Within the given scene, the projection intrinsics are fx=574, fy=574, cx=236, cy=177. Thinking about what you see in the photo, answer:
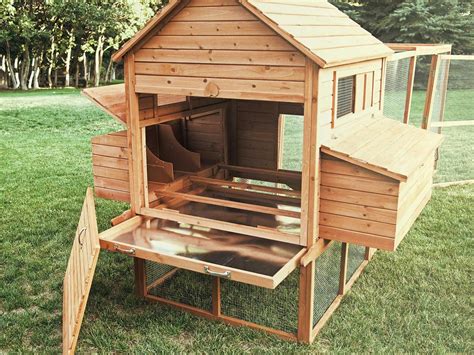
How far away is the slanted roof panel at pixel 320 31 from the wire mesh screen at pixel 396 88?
79.7 inches

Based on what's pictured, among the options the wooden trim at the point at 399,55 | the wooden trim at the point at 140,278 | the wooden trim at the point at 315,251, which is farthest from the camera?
the wooden trim at the point at 399,55

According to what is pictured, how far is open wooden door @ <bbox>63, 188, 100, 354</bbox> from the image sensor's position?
13.3 feet

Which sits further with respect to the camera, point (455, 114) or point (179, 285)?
point (455, 114)

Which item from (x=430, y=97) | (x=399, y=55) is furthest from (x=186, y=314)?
(x=430, y=97)

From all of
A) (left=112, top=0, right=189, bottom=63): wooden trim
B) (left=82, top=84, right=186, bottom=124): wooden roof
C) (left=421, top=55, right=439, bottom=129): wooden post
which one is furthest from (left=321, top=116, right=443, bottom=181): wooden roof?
(left=421, top=55, right=439, bottom=129): wooden post

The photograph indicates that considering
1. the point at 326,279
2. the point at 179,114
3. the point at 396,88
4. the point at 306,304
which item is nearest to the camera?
the point at 306,304

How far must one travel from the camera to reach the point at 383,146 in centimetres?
467

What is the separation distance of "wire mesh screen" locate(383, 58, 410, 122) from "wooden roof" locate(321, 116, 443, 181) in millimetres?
2007

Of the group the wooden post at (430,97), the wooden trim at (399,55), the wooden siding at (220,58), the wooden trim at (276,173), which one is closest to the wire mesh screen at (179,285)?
the wooden trim at (276,173)

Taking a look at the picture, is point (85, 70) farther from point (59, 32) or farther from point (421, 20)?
point (421, 20)

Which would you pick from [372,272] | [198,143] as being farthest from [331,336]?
[198,143]

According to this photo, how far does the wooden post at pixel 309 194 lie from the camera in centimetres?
410

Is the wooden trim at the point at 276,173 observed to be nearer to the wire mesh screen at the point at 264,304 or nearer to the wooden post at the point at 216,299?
the wire mesh screen at the point at 264,304

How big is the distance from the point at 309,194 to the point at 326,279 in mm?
1107
